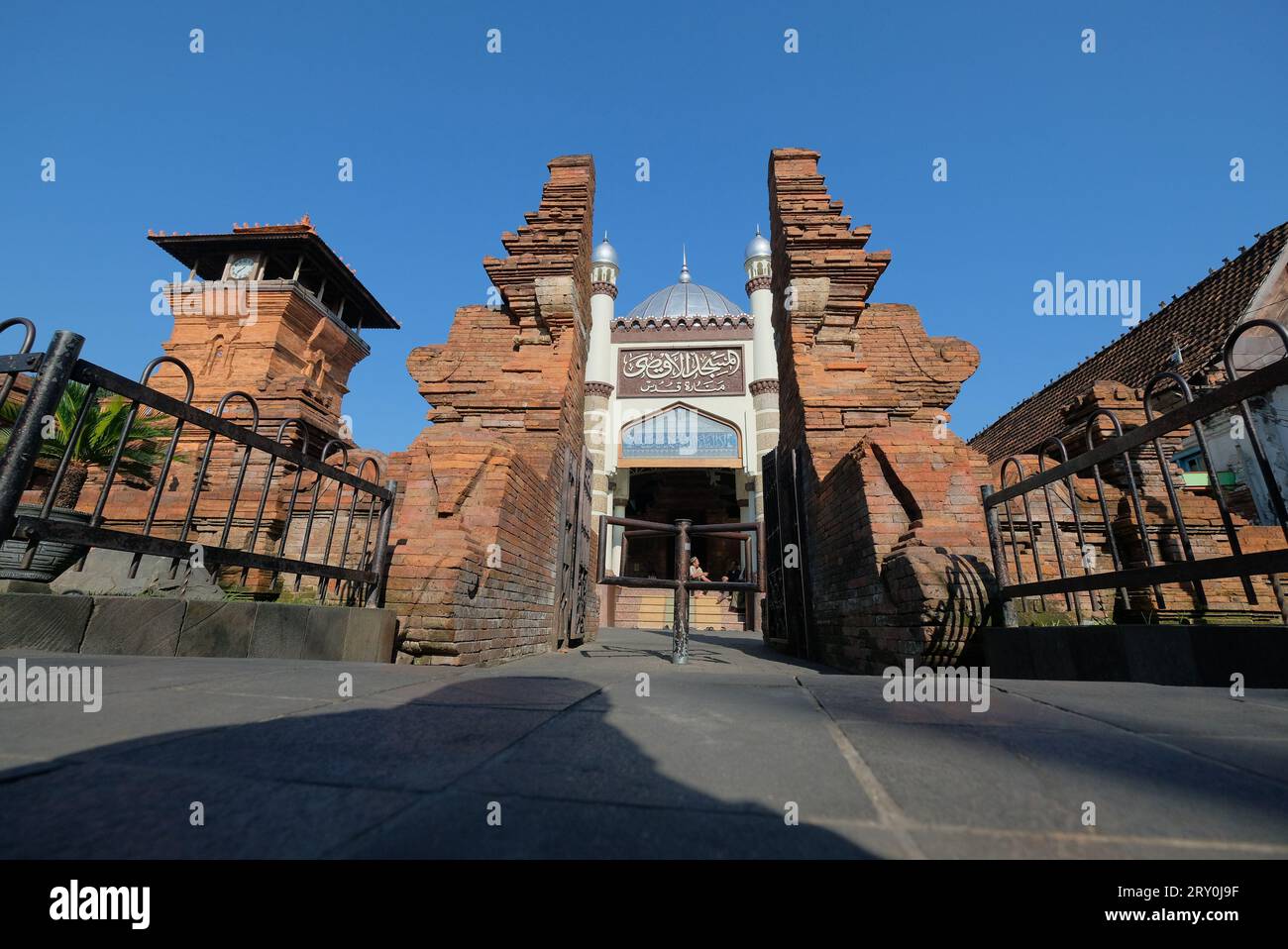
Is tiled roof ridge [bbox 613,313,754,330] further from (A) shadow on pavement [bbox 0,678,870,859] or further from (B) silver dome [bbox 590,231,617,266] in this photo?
(A) shadow on pavement [bbox 0,678,870,859]

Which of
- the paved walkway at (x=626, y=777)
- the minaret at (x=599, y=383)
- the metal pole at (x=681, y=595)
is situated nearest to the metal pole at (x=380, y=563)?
the paved walkway at (x=626, y=777)

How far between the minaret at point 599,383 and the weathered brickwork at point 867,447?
1070cm

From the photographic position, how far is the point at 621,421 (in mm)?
18344

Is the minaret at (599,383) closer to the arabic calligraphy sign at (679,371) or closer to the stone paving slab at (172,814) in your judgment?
the arabic calligraphy sign at (679,371)

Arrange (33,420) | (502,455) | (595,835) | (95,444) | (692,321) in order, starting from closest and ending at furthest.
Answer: (595,835), (33,420), (502,455), (95,444), (692,321)

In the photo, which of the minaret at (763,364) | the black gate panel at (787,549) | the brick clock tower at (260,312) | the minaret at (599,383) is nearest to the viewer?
the black gate panel at (787,549)

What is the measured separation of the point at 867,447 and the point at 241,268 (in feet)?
59.8

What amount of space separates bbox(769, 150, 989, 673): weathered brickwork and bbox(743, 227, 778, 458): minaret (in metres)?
8.96

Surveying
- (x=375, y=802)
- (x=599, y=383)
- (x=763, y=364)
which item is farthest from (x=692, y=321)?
(x=375, y=802)

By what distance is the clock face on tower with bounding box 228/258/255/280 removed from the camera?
49.7 feet

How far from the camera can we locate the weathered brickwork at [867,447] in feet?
11.4

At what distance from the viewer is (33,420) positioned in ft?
6.15

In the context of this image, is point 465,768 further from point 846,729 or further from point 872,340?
point 872,340

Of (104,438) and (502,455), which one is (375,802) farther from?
(104,438)
